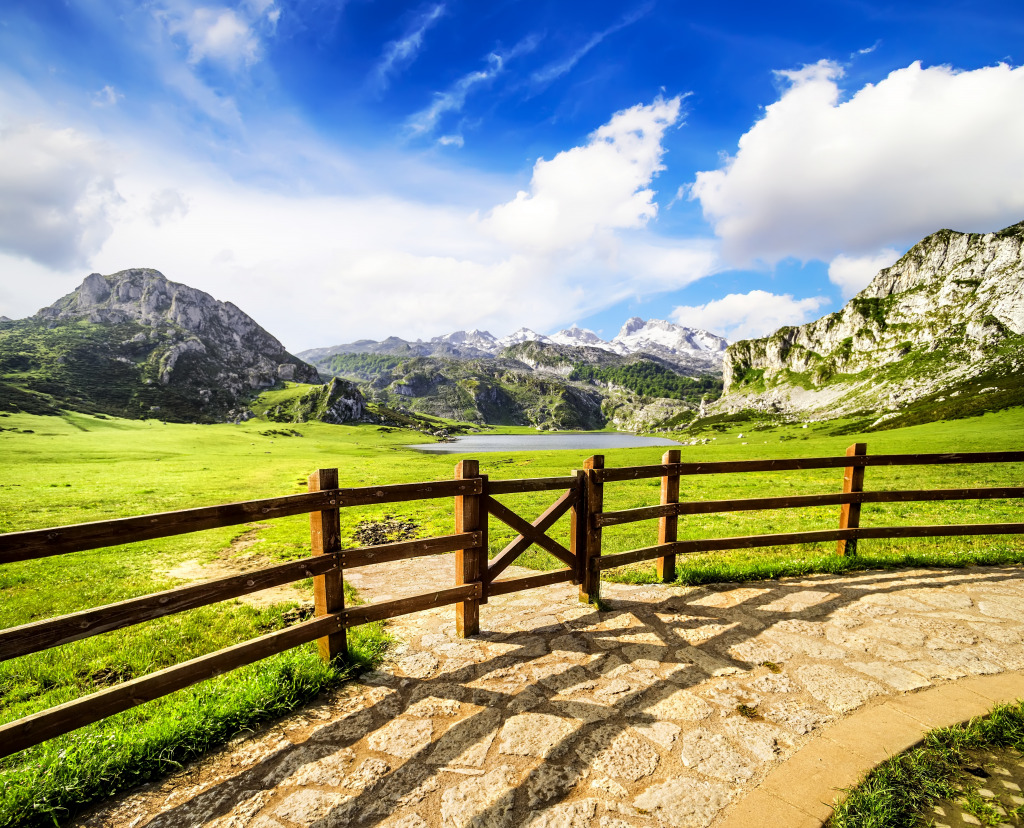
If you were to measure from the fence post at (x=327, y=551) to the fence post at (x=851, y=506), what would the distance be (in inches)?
403

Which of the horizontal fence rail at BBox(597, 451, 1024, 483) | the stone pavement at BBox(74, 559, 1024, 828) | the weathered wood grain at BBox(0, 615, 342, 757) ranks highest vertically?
the horizontal fence rail at BBox(597, 451, 1024, 483)

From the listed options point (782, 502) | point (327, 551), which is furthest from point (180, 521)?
point (782, 502)

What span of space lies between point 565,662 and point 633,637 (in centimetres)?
133

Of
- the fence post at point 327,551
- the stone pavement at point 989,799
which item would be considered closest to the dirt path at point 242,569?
the fence post at point 327,551

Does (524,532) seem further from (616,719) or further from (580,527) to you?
(616,719)

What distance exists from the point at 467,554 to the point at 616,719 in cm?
307

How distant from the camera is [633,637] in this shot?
23.3ft

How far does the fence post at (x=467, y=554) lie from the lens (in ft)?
23.4

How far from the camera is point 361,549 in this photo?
635 centimetres

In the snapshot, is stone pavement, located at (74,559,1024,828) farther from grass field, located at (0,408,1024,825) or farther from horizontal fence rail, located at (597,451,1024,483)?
horizontal fence rail, located at (597,451,1024,483)

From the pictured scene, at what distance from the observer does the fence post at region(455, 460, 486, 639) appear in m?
7.13

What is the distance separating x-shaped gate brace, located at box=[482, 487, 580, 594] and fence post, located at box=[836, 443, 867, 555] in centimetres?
639

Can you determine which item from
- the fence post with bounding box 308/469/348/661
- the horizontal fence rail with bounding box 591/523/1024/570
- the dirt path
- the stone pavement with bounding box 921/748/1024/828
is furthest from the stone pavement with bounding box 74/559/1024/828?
the dirt path

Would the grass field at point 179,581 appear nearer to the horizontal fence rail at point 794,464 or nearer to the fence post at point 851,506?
the fence post at point 851,506
